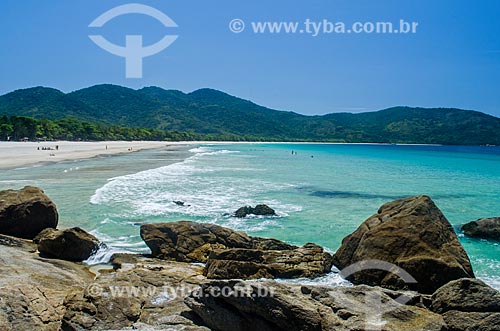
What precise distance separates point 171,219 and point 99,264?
7.28 meters

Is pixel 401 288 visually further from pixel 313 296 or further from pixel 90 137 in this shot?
pixel 90 137

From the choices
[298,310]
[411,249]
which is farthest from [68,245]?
[411,249]

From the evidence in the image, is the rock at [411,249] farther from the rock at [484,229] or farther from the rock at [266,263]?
the rock at [484,229]

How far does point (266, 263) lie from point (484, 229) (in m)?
11.4

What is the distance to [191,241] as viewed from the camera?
12.5 m

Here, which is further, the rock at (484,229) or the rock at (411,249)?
the rock at (484,229)

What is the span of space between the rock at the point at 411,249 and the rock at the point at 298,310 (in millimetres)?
2864

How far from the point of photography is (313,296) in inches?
245

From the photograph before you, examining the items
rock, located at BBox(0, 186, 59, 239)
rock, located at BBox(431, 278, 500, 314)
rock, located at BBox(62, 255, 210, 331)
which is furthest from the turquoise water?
rock, located at BBox(431, 278, 500, 314)

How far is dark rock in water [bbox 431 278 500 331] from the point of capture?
222 inches

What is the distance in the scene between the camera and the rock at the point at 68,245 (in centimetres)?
1068

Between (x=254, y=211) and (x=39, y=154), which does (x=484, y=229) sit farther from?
(x=39, y=154)

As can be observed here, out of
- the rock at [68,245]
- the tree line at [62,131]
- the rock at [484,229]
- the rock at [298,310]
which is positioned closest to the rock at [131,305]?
the rock at [298,310]

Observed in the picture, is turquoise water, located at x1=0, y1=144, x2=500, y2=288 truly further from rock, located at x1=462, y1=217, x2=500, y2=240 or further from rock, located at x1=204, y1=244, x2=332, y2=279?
rock, located at x1=204, y1=244, x2=332, y2=279
